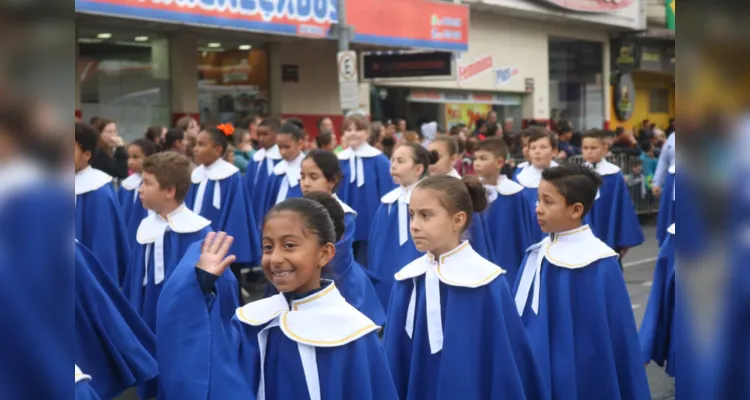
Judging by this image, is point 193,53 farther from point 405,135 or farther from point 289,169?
point 289,169

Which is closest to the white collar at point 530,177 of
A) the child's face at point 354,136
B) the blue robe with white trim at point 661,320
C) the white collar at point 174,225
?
the child's face at point 354,136

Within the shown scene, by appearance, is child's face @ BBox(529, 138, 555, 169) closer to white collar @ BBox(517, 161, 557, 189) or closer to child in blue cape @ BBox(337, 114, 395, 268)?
white collar @ BBox(517, 161, 557, 189)

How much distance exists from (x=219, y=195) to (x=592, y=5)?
19.5 m

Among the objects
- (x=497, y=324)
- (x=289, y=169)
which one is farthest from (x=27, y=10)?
(x=289, y=169)

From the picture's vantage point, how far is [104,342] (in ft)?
12.5

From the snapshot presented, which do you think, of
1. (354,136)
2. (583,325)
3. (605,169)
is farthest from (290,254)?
(605,169)

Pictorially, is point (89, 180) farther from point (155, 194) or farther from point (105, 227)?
point (155, 194)

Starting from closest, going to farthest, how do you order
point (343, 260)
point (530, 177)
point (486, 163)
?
point (343, 260), point (486, 163), point (530, 177)

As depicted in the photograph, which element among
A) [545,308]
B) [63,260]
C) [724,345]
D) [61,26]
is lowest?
[545,308]

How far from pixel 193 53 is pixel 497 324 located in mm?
13591

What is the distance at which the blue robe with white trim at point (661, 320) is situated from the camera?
5395 mm

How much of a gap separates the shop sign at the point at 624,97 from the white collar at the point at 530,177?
72.0ft

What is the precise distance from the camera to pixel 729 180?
1114 millimetres

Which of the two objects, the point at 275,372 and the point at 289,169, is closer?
the point at 275,372
